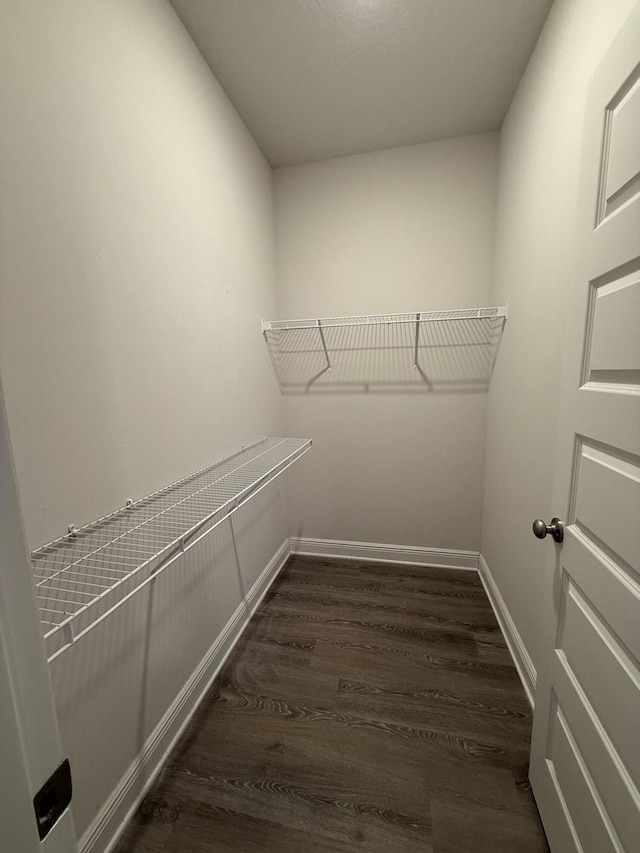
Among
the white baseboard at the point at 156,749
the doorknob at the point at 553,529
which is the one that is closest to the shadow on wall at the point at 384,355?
the doorknob at the point at 553,529

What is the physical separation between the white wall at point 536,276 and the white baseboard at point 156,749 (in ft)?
4.27

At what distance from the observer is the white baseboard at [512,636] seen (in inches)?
55.9

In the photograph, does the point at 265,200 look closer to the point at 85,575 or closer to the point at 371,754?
the point at 85,575

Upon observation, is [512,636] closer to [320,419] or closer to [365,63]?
[320,419]

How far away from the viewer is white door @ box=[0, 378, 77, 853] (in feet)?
1.06

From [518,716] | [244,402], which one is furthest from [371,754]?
[244,402]

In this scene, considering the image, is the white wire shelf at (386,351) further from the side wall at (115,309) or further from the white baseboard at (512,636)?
the white baseboard at (512,636)

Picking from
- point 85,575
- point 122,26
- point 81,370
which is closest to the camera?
point 85,575

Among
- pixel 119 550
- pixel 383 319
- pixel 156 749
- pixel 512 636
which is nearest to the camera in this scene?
pixel 119 550

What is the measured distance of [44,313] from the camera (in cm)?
83

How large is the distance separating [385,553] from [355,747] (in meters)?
1.27

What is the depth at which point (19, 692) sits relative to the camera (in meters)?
0.34

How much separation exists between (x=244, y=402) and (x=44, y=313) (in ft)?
3.54

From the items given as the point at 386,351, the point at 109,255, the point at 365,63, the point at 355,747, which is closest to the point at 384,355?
the point at 386,351
